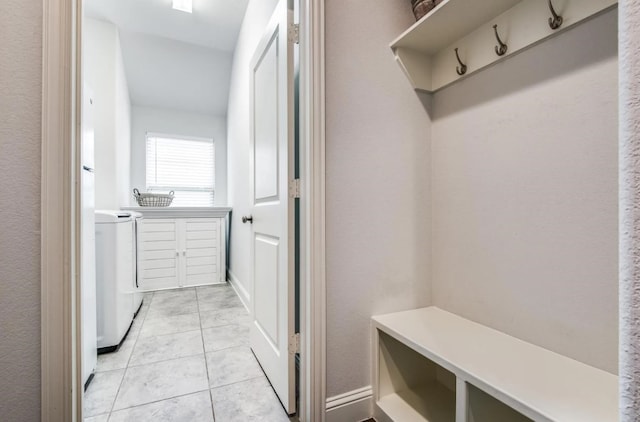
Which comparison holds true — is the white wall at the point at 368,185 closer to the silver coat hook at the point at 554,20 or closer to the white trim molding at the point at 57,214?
the silver coat hook at the point at 554,20

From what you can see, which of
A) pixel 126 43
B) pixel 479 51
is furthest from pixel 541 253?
pixel 126 43

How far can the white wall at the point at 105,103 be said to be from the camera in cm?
279

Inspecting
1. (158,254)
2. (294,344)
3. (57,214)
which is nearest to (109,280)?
(57,214)

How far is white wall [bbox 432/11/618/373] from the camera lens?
944 millimetres

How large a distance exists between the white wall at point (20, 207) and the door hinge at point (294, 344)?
869 millimetres

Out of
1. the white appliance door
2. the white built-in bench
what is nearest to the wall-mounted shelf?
the white built-in bench

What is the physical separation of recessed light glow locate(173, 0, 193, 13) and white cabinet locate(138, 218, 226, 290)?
7.13 feet

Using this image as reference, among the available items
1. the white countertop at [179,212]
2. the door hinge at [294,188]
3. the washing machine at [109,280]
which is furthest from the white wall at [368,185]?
the white countertop at [179,212]

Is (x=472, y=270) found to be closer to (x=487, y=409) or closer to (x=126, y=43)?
(x=487, y=409)

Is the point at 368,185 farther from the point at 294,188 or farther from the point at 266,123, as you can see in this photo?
the point at 266,123

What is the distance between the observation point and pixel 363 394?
1.36 meters

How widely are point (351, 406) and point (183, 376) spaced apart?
987mm

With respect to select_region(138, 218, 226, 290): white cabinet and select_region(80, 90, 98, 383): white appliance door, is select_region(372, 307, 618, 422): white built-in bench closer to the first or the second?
select_region(80, 90, 98, 383): white appliance door

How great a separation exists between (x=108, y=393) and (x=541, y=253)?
2.11 metres
